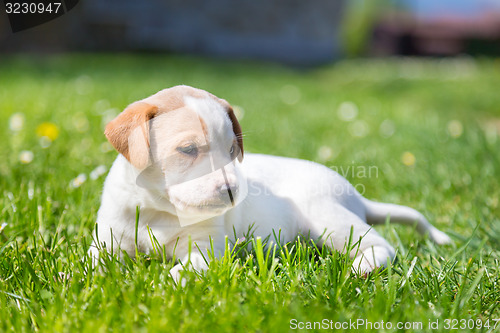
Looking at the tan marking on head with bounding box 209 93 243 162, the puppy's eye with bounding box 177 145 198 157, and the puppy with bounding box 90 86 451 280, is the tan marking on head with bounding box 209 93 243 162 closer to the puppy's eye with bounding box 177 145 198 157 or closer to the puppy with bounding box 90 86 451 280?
the puppy with bounding box 90 86 451 280

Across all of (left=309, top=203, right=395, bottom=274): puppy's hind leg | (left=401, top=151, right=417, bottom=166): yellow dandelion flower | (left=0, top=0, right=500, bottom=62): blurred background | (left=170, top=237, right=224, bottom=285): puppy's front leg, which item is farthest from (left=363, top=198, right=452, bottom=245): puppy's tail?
(left=0, top=0, right=500, bottom=62): blurred background

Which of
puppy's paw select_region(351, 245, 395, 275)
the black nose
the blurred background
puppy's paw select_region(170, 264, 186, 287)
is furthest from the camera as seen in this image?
the blurred background

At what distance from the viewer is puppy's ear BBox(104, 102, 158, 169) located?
1576 mm

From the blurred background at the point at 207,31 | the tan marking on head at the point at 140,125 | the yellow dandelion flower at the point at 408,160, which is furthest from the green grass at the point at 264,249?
the blurred background at the point at 207,31

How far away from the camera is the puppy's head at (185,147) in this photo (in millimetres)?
1559

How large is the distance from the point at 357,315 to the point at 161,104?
897mm

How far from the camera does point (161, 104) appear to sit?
1621mm

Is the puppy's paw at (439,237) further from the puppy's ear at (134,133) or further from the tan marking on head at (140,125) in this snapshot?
the puppy's ear at (134,133)

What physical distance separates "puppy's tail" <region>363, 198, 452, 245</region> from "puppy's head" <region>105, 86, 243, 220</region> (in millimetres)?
932

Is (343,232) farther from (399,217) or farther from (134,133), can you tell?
(134,133)

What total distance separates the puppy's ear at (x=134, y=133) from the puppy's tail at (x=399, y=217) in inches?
45.1

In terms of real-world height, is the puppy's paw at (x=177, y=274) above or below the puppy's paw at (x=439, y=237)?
above

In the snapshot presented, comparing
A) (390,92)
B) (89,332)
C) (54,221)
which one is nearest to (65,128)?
(54,221)

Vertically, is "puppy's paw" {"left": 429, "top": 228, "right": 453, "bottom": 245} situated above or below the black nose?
below
